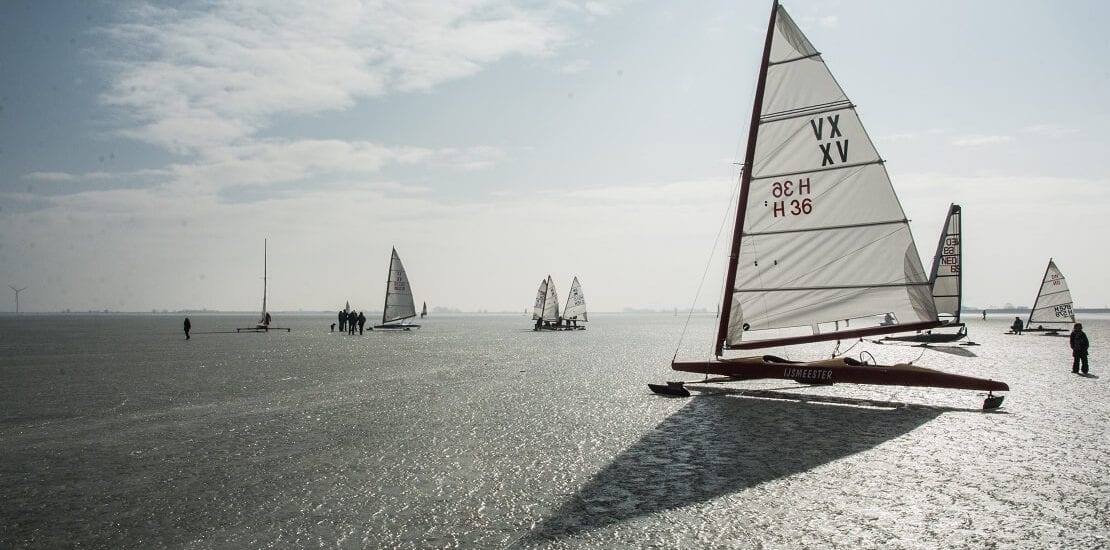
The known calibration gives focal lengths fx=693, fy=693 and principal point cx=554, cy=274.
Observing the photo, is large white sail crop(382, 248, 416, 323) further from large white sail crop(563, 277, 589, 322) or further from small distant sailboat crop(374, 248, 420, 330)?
large white sail crop(563, 277, 589, 322)

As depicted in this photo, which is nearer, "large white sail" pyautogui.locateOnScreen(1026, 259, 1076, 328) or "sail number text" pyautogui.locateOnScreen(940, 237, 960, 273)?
"sail number text" pyautogui.locateOnScreen(940, 237, 960, 273)

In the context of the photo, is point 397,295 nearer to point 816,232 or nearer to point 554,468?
point 816,232

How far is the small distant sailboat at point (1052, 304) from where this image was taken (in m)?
54.7

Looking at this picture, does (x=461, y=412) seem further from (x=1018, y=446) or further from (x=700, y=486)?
(x=1018, y=446)

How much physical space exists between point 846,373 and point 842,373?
9 cm

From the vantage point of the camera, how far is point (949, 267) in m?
41.1

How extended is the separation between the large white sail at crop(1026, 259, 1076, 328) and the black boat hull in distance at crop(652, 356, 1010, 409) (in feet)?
153

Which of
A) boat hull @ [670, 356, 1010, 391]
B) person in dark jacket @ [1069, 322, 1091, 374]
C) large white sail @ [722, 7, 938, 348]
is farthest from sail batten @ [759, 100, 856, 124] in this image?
person in dark jacket @ [1069, 322, 1091, 374]

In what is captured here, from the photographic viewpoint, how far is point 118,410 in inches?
697

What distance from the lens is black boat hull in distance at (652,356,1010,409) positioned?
15758 mm

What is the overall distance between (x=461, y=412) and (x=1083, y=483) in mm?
12445

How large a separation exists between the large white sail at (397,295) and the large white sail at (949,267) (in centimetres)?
4385

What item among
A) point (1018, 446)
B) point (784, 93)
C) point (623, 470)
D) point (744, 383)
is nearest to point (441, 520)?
point (623, 470)

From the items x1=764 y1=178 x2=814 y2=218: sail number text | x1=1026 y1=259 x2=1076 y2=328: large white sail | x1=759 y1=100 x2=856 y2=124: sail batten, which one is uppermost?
x1=759 y1=100 x2=856 y2=124: sail batten
